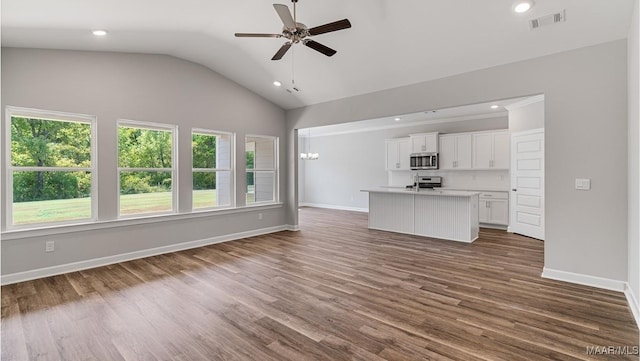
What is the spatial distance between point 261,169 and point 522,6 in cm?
523

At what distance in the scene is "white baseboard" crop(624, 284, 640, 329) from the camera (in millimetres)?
2608

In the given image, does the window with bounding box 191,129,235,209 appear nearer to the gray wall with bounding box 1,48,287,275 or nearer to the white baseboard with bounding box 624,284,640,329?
the gray wall with bounding box 1,48,287,275

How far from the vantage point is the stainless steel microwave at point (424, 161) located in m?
7.87

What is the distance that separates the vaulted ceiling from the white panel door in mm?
2888

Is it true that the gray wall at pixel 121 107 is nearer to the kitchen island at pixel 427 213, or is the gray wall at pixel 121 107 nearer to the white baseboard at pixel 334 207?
the kitchen island at pixel 427 213

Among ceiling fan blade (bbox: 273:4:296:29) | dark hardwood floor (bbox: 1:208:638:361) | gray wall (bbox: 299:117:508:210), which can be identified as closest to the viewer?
dark hardwood floor (bbox: 1:208:638:361)

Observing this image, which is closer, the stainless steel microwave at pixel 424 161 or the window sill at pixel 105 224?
the window sill at pixel 105 224

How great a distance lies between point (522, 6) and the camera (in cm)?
302

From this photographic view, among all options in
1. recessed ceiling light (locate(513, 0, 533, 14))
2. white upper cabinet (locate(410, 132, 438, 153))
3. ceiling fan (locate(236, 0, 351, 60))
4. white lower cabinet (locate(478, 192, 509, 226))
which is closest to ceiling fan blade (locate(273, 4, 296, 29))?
ceiling fan (locate(236, 0, 351, 60))

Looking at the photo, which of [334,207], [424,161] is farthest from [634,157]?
[334,207]

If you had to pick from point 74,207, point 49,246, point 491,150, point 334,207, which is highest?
point 491,150

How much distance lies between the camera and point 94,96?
4242mm

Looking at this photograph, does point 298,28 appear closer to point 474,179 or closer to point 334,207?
point 474,179

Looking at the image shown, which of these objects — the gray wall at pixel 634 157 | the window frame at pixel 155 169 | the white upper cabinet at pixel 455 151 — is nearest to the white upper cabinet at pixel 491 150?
the white upper cabinet at pixel 455 151
